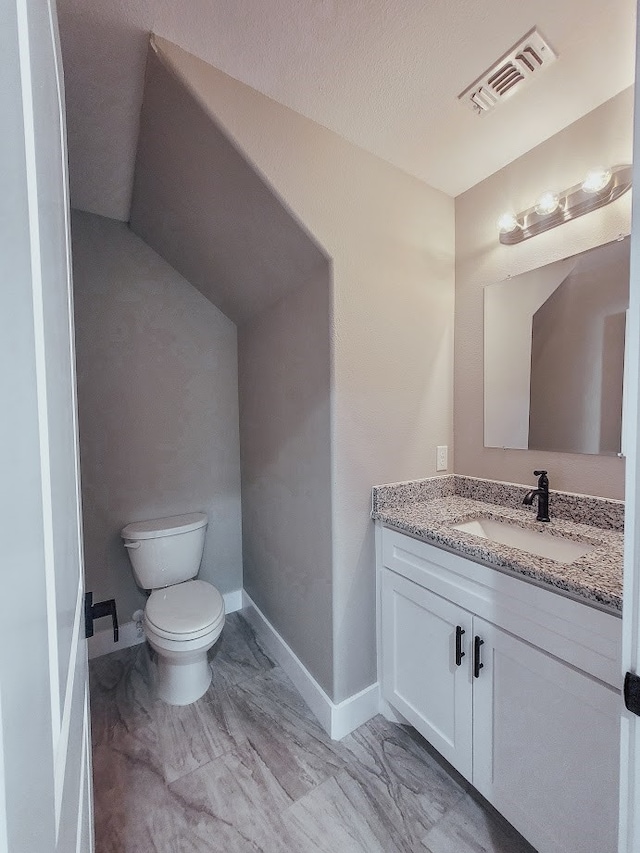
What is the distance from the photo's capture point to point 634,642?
0.47m

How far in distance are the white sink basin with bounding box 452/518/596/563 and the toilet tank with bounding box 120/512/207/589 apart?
4.71 feet

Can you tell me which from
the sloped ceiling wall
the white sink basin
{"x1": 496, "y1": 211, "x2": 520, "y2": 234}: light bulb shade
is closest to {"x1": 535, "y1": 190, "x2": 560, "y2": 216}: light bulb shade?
{"x1": 496, "y1": 211, "x2": 520, "y2": 234}: light bulb shade

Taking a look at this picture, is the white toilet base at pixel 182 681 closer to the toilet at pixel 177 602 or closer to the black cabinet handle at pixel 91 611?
the toilet at pixel 177 602

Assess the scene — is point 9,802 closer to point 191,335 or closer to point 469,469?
point 469,469

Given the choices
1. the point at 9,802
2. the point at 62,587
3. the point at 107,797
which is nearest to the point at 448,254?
the point at 62,587

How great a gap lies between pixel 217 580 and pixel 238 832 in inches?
51.7

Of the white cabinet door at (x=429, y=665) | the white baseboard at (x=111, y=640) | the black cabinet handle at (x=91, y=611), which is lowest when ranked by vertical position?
the white baseboard at (x=111, y=640)

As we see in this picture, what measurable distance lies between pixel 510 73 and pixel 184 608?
8.02 feet

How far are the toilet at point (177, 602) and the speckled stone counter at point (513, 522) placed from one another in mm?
949

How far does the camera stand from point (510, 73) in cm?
113

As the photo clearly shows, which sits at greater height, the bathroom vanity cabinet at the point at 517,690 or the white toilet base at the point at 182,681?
the bathroom vanity cabinet at the point at 517,690

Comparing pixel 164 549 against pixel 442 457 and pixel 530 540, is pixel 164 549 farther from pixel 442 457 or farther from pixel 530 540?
pixel 530 540

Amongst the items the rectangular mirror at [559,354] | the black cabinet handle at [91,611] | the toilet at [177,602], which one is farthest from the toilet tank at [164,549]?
the rectangular mirror at [559,354]

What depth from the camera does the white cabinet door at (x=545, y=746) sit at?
0.84 m
